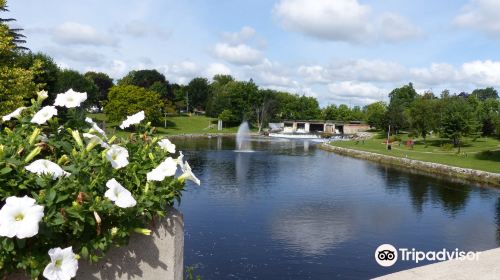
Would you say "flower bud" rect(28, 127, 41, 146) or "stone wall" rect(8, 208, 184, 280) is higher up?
"flower bud" rect(28, 127, 41, 146)

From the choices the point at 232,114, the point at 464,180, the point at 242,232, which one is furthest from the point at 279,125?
the point at 242,232

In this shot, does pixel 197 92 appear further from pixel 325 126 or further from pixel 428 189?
pixel 428 189

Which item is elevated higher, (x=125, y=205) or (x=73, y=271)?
(x=125, y=205)

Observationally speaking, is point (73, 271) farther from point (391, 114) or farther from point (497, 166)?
point (391, 114)

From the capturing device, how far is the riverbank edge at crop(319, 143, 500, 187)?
39.9m

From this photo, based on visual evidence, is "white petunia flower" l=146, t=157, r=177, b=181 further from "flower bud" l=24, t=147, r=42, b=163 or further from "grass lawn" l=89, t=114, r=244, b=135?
"grass lawn" l=89, t=114, r=244, b=135

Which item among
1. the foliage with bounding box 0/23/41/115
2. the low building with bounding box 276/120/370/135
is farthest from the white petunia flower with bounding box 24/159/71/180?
the low building with bounding box 276/120/370/135

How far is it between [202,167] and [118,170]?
40.9 m

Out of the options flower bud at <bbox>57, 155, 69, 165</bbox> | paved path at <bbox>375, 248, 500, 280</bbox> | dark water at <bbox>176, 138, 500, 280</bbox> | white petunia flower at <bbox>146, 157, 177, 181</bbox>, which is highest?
flower bud at <bbox>57, 155, 69, 165</bbox>

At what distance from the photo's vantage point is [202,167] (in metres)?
44.1

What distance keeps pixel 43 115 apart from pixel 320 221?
21.8 metres

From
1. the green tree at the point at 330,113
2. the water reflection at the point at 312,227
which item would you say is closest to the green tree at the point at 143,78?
the green tree at the point at 330,113

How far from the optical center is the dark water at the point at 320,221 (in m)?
17.7

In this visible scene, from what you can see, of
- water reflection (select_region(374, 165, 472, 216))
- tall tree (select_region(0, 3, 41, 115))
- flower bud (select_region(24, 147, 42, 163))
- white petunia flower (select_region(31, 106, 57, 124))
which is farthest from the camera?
water reflection (select_region(374, 165, 472, 216))
